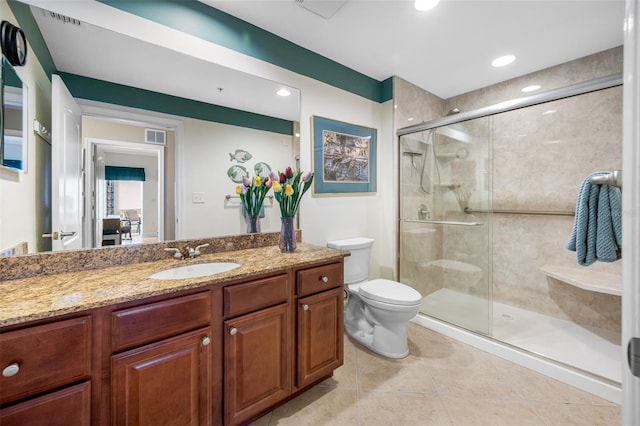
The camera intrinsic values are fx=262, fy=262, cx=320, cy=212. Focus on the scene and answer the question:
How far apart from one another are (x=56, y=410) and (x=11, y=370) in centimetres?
20

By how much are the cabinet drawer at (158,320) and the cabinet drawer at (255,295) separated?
0.10 metres

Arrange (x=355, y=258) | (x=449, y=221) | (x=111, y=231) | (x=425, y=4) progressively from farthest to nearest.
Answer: (x=449, y=221)
(x=355, y=258)
(x=425, y=4)
(x=111, y=231)

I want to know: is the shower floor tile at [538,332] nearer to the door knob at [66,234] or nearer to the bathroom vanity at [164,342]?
the bathroom vanity at [164,342]

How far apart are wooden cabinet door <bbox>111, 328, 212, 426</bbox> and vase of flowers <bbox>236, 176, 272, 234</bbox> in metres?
0.88

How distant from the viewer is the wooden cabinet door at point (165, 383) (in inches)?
38.0

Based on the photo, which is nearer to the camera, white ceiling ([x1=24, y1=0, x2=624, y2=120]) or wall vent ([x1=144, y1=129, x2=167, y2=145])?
white ceiling ([x1=24, y1=0, x2=624, y2=120])

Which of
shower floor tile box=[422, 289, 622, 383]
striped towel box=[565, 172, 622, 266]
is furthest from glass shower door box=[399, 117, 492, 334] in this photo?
striped towel box=[565, 172, 622, 266]

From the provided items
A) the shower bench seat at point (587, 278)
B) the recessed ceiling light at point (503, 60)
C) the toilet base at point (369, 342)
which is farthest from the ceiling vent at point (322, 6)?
the shower bench seat at point (587, 278)

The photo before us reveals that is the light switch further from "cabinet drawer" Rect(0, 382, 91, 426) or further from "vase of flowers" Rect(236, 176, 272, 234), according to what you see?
"cabinet drawer" Rect(0, 382, 91, 426)

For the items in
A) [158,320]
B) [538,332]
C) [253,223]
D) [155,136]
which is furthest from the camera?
[538,332]

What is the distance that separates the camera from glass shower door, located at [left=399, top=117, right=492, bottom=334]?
7.79ft

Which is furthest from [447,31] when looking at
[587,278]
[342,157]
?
[587,278]

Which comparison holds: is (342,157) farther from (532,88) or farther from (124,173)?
(532,88)

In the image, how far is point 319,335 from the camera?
1580mm
